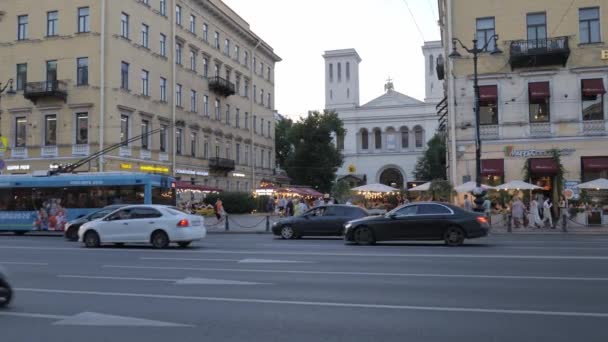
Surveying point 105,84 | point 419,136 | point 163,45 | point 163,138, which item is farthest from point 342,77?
point 105,84

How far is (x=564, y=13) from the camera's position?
36.7 metres

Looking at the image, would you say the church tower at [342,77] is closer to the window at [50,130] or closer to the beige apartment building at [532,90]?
the window at [50,130]

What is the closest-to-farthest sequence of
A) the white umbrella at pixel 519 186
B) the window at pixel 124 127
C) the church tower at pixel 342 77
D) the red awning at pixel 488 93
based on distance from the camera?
the white umbrella at pixel 519 186, the red awning at pixel 488 93, the window at pixel 124 127, the church tower at pixel 342 77

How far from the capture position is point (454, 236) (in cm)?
1948

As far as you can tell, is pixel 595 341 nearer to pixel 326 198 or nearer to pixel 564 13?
pixel 564 13

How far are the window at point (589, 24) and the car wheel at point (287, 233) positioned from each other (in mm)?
23410

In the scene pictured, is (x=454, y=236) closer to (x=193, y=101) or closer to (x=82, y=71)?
(x=82, y=71)

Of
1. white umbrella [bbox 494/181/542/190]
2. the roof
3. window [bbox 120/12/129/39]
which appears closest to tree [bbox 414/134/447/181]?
the roof

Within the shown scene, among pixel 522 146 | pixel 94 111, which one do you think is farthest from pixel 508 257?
pixel 94 111

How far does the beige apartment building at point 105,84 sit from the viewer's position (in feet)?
138

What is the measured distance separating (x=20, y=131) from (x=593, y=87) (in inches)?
1531

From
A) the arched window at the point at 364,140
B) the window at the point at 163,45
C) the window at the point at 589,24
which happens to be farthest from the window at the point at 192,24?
the arched window at the point at 364,140

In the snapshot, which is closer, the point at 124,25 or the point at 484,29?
the point at 484,29

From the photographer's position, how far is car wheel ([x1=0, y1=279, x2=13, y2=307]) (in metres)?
8.85
